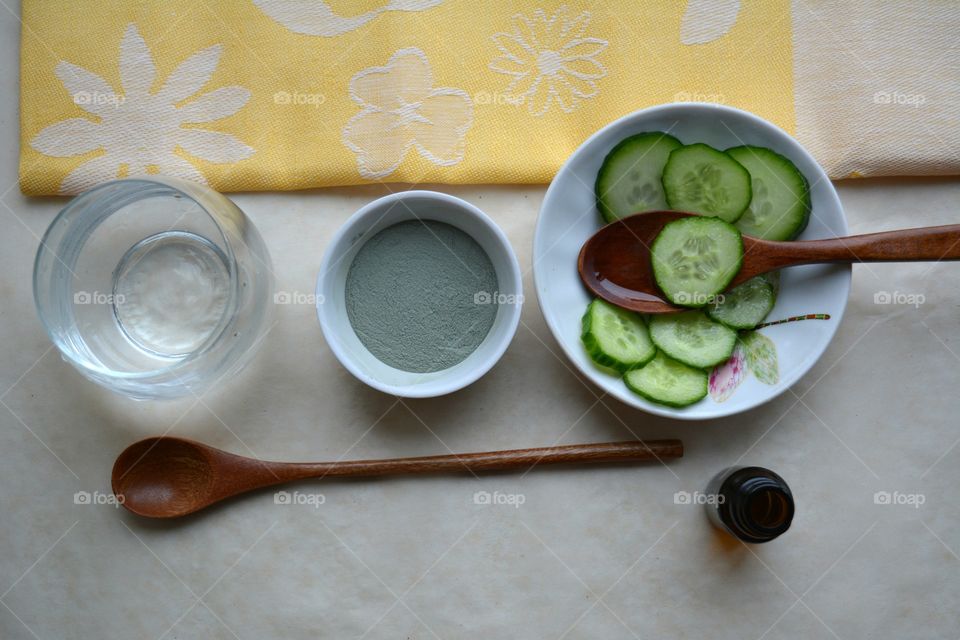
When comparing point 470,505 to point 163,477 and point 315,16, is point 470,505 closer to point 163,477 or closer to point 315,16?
point 163,477

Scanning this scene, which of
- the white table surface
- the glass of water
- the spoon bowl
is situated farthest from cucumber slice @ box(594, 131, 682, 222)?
the spoon bowl

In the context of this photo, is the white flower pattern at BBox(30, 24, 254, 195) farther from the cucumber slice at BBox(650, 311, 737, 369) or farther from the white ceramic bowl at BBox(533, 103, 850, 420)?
the cucumber slice at BBox(650, 311, 737, 369)

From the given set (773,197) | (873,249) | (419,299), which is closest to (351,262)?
(419,299)

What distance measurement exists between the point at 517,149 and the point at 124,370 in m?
0.71

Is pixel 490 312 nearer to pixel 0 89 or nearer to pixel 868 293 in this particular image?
pixel 868 293

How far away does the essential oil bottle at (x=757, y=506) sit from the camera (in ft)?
3.08

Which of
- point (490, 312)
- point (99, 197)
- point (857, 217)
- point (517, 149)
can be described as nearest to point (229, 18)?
point (99, 197)

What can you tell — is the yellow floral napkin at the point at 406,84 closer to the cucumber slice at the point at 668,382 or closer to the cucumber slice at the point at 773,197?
the cucumber slice at the point at 773,197

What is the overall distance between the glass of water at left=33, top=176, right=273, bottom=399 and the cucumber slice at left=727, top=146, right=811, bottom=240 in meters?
0.77

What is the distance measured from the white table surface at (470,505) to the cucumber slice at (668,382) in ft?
0.35

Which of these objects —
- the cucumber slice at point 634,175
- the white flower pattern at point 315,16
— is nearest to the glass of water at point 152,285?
the white flower pattern at point 315,16

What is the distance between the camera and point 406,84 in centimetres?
106

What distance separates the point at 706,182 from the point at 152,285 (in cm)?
89

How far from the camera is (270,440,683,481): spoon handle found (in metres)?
1.03
